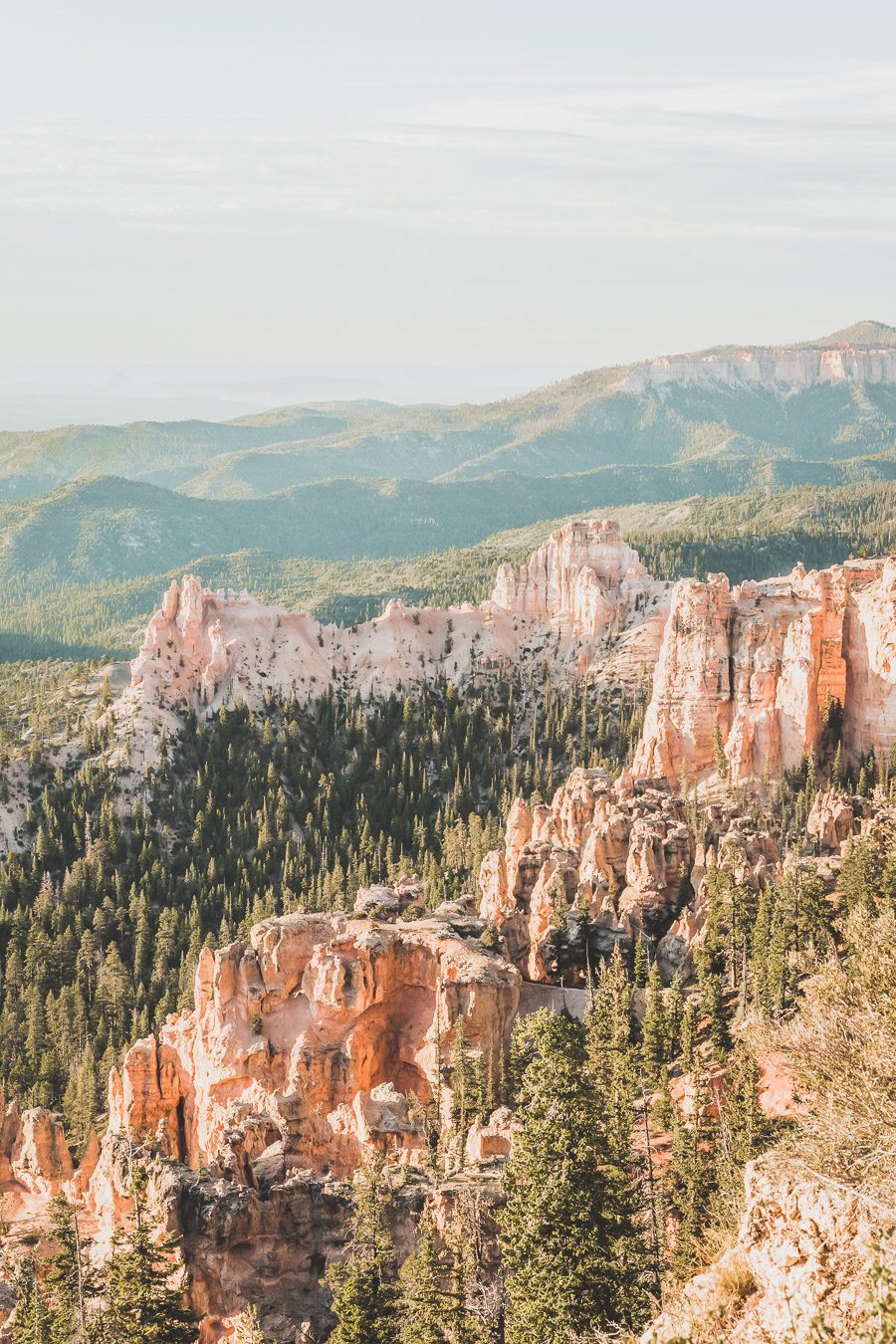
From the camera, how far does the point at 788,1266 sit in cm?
2219

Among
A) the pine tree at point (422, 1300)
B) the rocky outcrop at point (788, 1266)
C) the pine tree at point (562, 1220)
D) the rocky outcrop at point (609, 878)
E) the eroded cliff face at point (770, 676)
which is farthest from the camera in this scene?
the eroded cliff face at point (770, 676)

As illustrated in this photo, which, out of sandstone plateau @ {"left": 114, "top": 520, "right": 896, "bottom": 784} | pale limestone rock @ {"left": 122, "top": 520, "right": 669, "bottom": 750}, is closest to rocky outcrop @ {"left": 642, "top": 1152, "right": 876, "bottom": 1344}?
sandstone plateau @ {"left": 114, "top": 520, "right": 896, "bottom": 784}

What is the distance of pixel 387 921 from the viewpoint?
A: 68.6 m

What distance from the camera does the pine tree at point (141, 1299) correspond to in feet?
129

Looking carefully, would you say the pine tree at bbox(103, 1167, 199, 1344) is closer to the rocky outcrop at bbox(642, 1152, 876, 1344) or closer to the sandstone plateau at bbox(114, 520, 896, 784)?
the rocky outcrop at bbox(642, 1152, 876, 1344)

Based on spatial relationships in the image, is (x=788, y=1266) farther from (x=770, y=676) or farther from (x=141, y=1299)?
(x=770, y=676)

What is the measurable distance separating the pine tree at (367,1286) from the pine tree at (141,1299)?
456 centimetres

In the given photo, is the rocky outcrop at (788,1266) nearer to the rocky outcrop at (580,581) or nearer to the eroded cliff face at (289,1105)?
the eroded cliff face at (289,1105)

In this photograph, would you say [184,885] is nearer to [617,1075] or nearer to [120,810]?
[120,810]

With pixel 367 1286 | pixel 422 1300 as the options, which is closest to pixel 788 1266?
pixel 422 1300

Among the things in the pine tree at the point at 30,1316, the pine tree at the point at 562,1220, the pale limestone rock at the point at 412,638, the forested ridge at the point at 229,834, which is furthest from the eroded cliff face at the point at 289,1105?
the pale limestone rock at the point at 412,638

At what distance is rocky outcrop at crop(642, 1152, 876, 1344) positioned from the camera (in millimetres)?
21344

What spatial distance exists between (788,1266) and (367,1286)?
20.7 metres

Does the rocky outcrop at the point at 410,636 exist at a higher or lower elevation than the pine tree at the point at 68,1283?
higher
